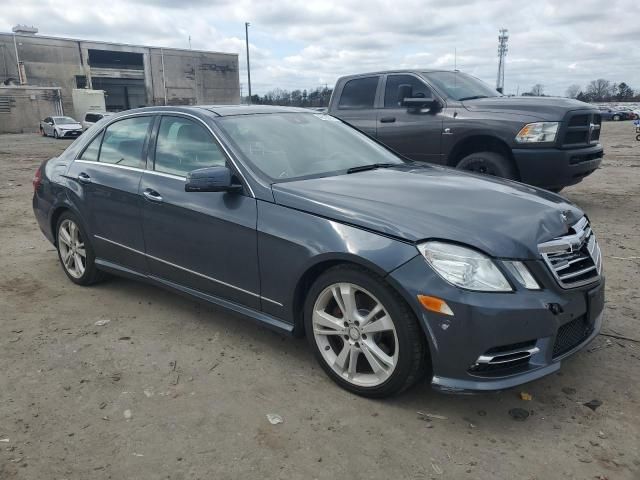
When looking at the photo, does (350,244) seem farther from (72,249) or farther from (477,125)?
(477,125)

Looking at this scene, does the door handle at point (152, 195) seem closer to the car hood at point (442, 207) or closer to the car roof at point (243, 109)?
the car roof at point (243, 109)

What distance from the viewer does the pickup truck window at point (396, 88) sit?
301 inches

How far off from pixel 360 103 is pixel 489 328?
20.8 feet

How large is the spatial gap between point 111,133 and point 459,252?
329 centimetres

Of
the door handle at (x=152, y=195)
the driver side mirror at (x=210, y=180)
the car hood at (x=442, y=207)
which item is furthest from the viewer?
the door handle at (x=152, y=195)

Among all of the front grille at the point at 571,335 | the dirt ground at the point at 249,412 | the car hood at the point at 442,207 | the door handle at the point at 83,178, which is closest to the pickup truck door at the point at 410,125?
the dirt ground at the point at 249,412

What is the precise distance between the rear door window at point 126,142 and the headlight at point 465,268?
2503 millimetres

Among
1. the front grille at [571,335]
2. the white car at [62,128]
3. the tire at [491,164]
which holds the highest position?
the tire at [491,164]

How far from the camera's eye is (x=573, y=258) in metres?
2.92

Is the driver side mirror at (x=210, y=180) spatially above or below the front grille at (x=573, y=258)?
above

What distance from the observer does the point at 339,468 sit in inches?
97.8

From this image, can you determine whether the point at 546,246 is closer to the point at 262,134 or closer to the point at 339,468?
the point at 339,468

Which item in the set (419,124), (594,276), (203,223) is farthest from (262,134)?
(419,124)

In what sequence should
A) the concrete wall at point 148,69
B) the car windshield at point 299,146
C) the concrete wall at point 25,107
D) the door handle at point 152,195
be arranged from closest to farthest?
1. the car windshield at point 299,146
2. the door handle at point 152,195
3. the concrete wall at point 25,107
4. the concrete wall at point 148,69
